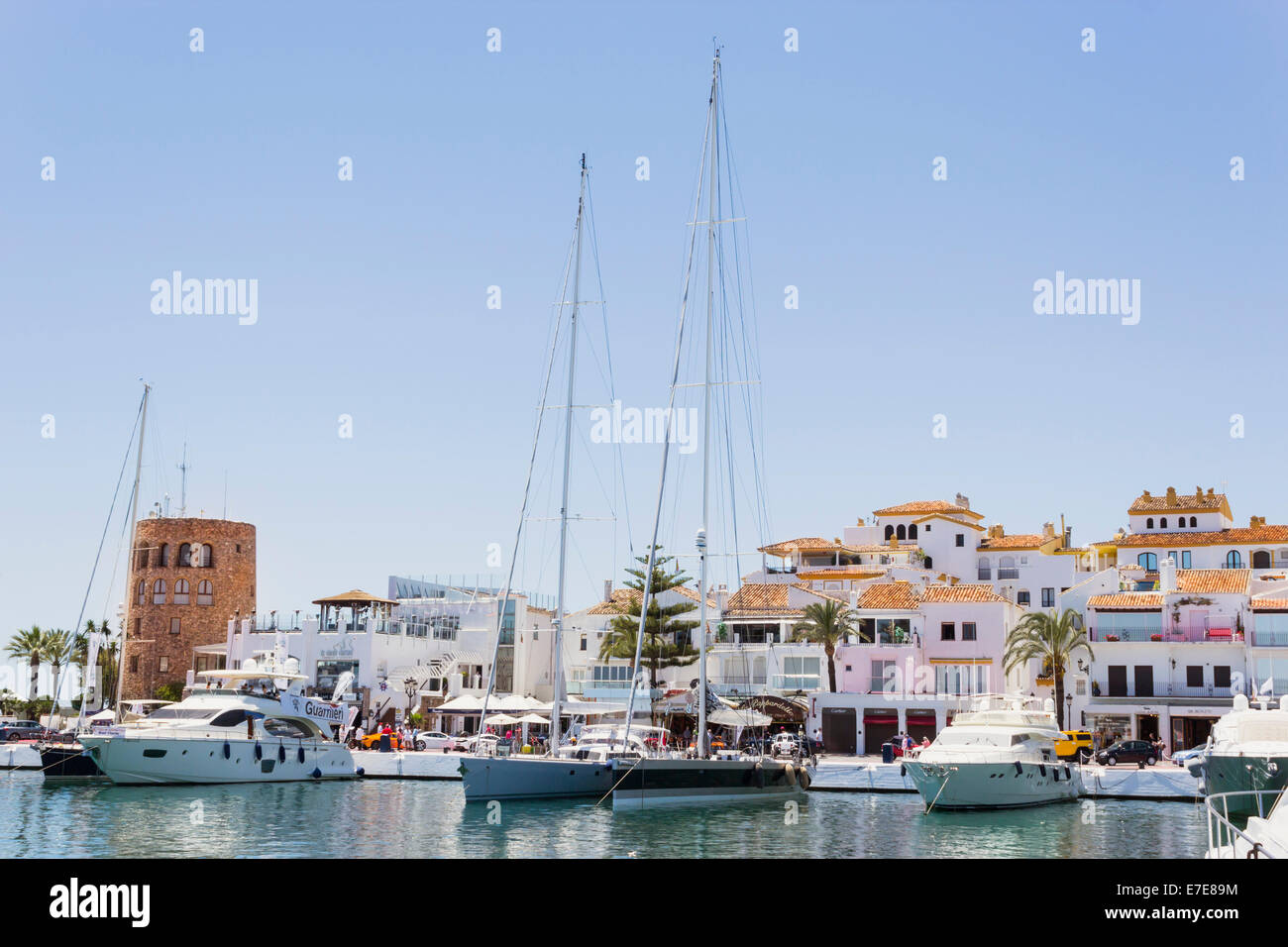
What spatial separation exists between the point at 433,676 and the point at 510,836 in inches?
1813

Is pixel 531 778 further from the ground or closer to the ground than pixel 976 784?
further from the ground

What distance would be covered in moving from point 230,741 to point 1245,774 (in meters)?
36.5

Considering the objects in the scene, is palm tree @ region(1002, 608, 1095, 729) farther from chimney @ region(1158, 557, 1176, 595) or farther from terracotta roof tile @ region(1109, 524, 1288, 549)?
terracotta roof tile @ region(1109, 524, 1288, 549)

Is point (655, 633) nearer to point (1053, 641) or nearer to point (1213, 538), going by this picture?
point (1053, 641)

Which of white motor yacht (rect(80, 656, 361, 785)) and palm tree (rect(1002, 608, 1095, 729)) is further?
palm tree (rect(1002, 608, 1095, 729))

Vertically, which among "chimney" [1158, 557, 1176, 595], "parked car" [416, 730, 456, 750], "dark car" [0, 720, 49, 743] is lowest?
"parked car" [416, 730, 456, 750]

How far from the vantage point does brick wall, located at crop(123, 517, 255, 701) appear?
8750 cm

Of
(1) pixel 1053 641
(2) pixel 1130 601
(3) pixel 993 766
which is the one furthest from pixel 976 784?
(2) pixel 1130 601

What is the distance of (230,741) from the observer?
5203cm

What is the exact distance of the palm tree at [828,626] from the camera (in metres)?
70.0

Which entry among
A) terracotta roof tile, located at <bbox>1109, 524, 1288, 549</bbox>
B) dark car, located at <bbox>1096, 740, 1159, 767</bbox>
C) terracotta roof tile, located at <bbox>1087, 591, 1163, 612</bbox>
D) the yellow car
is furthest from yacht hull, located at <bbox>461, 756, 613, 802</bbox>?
terracotta roof tile, located at <bbox>1109, 524, 1288, 549</bbox>

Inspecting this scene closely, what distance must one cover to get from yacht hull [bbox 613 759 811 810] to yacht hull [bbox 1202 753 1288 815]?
46.3 ft

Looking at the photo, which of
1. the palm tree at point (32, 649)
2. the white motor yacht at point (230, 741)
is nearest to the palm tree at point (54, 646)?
the palm tree at point (32, 649)
